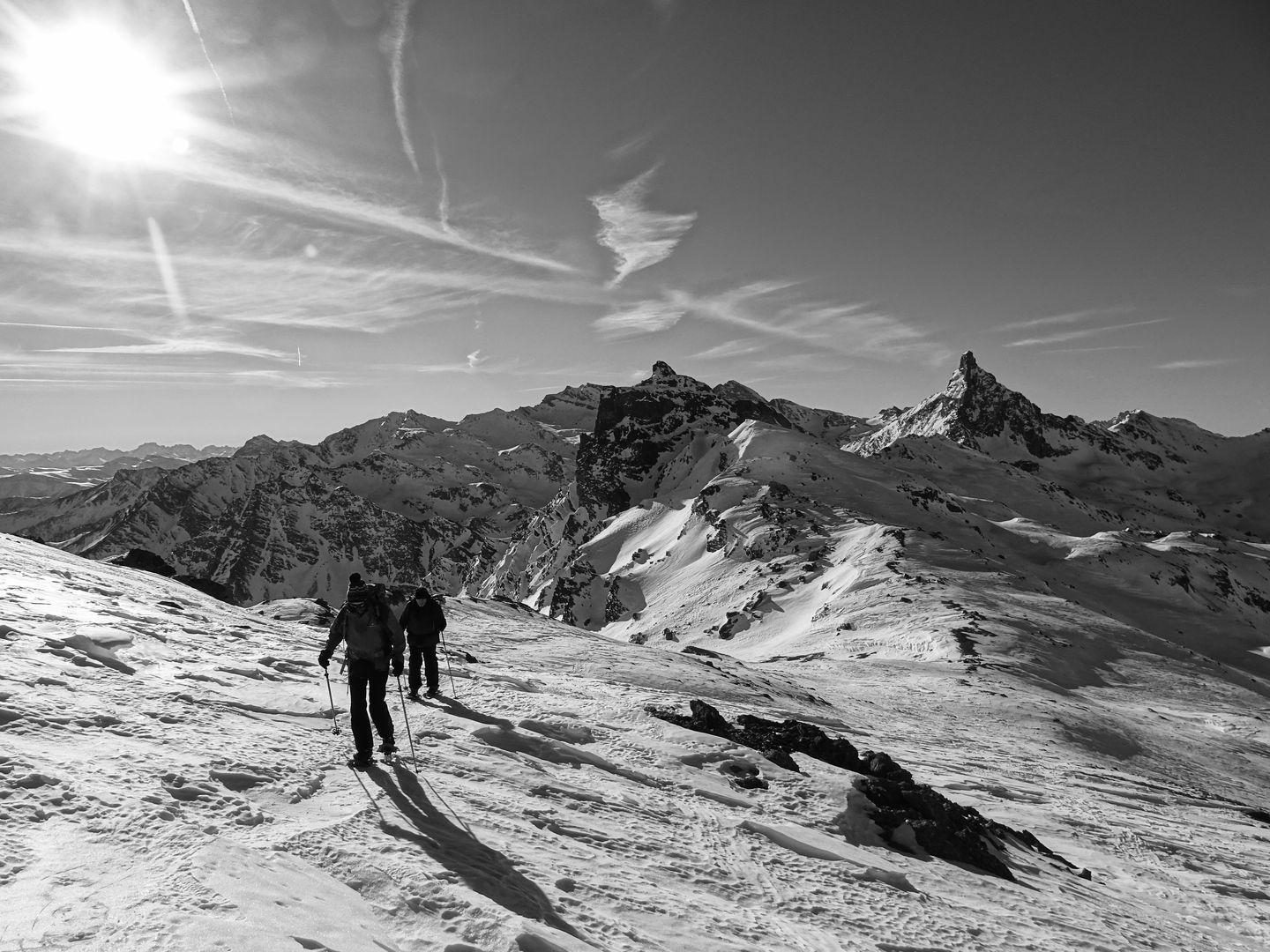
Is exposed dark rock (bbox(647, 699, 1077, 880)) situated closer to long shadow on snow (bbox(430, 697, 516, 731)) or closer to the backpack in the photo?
long shadow on snow (bbox(430, 697, 516, 731))

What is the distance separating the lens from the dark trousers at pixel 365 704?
873 cm

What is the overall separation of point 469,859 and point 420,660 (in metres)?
8.36

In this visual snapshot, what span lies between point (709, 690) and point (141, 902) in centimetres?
1993

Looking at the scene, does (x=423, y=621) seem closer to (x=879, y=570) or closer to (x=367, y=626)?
(x=367, y=626)

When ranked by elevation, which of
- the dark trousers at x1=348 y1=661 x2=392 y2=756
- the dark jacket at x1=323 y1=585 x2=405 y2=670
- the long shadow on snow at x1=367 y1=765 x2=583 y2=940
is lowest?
the long shadow on snow at x1=367 y1=765 x2=583 y2=940

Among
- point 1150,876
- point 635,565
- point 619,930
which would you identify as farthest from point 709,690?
point 635,565

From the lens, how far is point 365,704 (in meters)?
9.05

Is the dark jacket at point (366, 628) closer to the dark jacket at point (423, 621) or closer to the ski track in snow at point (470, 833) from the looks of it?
the ski track in snow at point (470, 833)

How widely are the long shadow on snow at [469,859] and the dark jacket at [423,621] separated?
650 centimetres

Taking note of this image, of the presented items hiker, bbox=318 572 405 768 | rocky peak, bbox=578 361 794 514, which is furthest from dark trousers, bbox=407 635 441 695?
rocky peak, bbox=578 361 794 514

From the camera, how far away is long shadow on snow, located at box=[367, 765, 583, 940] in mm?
5672

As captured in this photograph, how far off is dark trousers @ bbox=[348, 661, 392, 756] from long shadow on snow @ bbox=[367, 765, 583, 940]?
1052 millimetres

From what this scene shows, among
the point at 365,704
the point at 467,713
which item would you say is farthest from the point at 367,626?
the point at 467,713

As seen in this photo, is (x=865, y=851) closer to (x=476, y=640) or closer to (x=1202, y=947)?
(x=1202, y=947)
